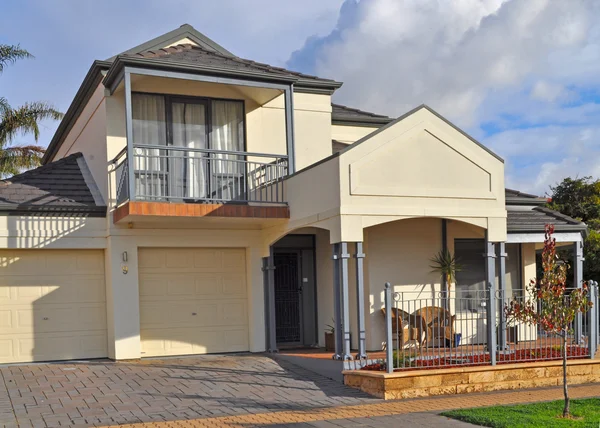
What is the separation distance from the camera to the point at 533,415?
31.1 feet

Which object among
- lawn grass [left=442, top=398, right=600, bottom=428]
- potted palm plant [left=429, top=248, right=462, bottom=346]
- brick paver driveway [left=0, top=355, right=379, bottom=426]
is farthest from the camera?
potted palm plant [left=429, top=248, right=462, bottom=346]

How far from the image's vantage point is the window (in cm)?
1486

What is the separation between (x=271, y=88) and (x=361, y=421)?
7881mm

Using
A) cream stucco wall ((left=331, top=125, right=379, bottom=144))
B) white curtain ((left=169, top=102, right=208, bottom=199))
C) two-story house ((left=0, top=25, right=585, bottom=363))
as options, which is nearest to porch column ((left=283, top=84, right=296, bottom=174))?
two-story house ((left=0, top=25, right=585, bottom=363))

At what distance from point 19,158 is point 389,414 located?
25321 mm

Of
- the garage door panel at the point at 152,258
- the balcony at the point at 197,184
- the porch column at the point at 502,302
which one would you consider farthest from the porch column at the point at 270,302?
the porch column at the point at 502,302

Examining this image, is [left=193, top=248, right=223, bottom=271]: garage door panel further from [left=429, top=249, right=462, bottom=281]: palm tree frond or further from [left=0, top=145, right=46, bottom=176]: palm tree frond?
[left=0, top=145, right=46, bottom=176]: palm tree frond

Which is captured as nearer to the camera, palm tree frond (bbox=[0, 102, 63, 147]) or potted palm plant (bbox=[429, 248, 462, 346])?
potted palm plant (bbox=[429, 248, 462, 346])

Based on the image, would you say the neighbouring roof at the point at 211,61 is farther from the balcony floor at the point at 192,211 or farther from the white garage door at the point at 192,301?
the white garage door at the point at 192,301

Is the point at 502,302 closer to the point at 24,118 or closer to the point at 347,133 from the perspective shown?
the point at 347,133

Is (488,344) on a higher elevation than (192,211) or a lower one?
lower

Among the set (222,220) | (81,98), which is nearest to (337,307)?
(222,220)

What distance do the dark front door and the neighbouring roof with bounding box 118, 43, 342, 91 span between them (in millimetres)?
4012

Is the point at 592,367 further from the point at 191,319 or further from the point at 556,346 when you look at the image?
the point at 191,319
